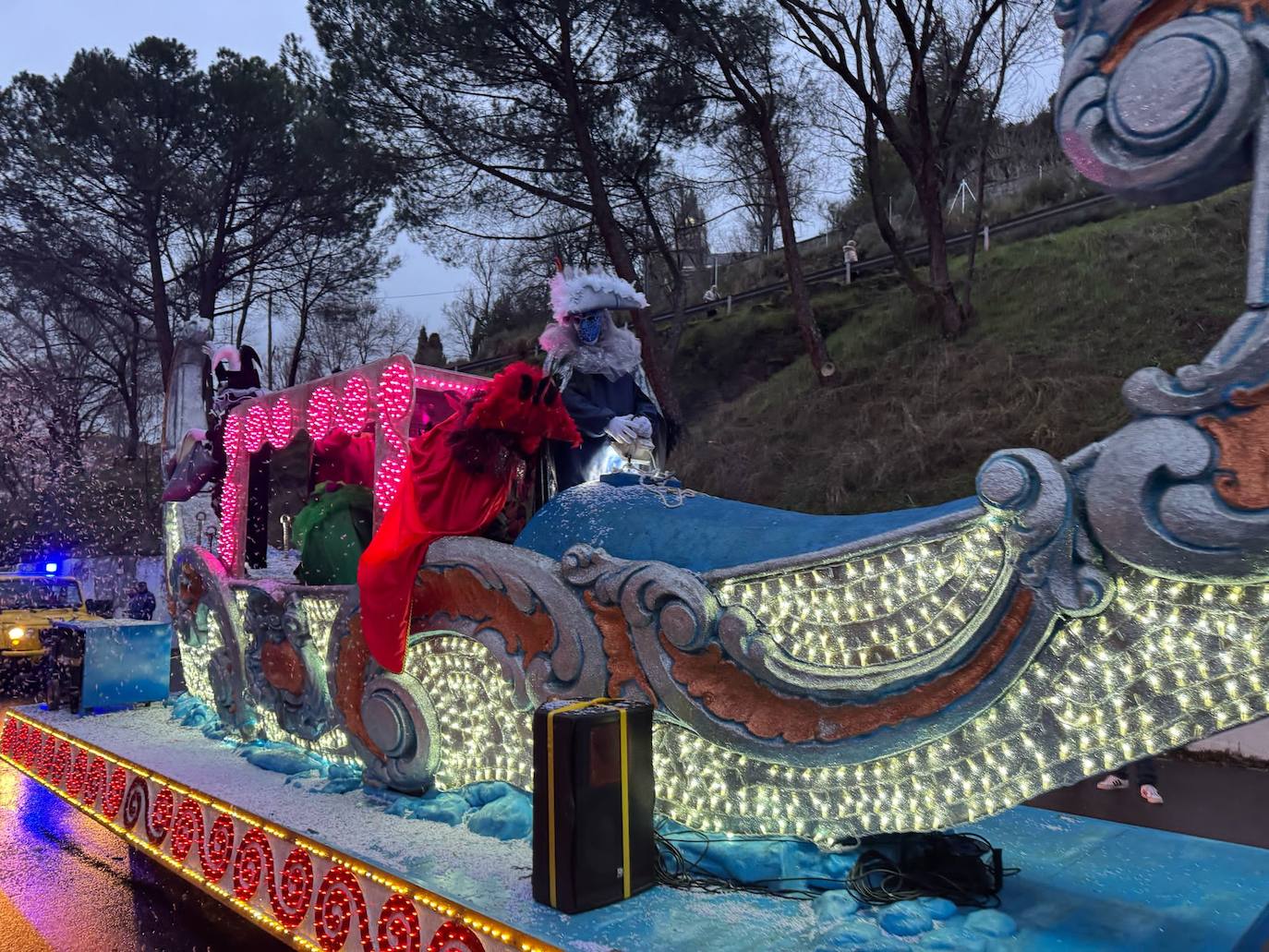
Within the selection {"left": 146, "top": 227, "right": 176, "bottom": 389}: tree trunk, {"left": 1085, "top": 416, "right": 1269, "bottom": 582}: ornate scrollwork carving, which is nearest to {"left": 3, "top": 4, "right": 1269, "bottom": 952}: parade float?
{"left": 1085, "top": 416, "right": 1269, "bottom": 582}: ornate scrollwork carving

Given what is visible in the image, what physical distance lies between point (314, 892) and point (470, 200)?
10.4 m

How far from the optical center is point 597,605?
2.84 meters

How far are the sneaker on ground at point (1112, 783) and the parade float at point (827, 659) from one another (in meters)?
1.97

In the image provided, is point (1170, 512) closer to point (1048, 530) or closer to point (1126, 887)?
point (1048, 530)

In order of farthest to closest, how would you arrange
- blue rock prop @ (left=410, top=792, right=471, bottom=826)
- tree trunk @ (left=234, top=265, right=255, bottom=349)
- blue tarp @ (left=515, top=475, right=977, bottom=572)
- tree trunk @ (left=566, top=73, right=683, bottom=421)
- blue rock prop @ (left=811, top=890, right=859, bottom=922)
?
tree trunk @ (left=234, top=265, right=255, bottom=349)
tree trunk @ (left=566, top=73, right=683, bottom=421)
blue rock prop @ (left=410, top=792, right=471, bottom=826)
blue tarp @ (left=515, top=475, right=977, bottom=572)
blue rock prop @ (left=811, top=890, right=859, bottom=922)

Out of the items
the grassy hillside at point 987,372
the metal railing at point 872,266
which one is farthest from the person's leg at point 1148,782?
the metal railing at point 872,266

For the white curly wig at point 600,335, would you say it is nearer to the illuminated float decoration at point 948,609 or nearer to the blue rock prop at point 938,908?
the illuminated float decoration at point 948,609

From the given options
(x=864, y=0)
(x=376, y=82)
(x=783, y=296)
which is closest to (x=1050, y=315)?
(x=864, y=0)

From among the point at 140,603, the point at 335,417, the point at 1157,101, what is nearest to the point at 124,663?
the point at 335,417

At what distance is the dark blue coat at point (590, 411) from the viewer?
11.7 feet

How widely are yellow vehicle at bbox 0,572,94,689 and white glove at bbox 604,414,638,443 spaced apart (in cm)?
734

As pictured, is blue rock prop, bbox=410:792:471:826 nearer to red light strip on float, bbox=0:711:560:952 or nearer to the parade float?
the parade float

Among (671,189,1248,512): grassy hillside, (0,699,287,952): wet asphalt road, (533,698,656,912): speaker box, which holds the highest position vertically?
(671,189,1248,512): grassy hillside

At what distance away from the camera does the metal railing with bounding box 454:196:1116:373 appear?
17.7m
